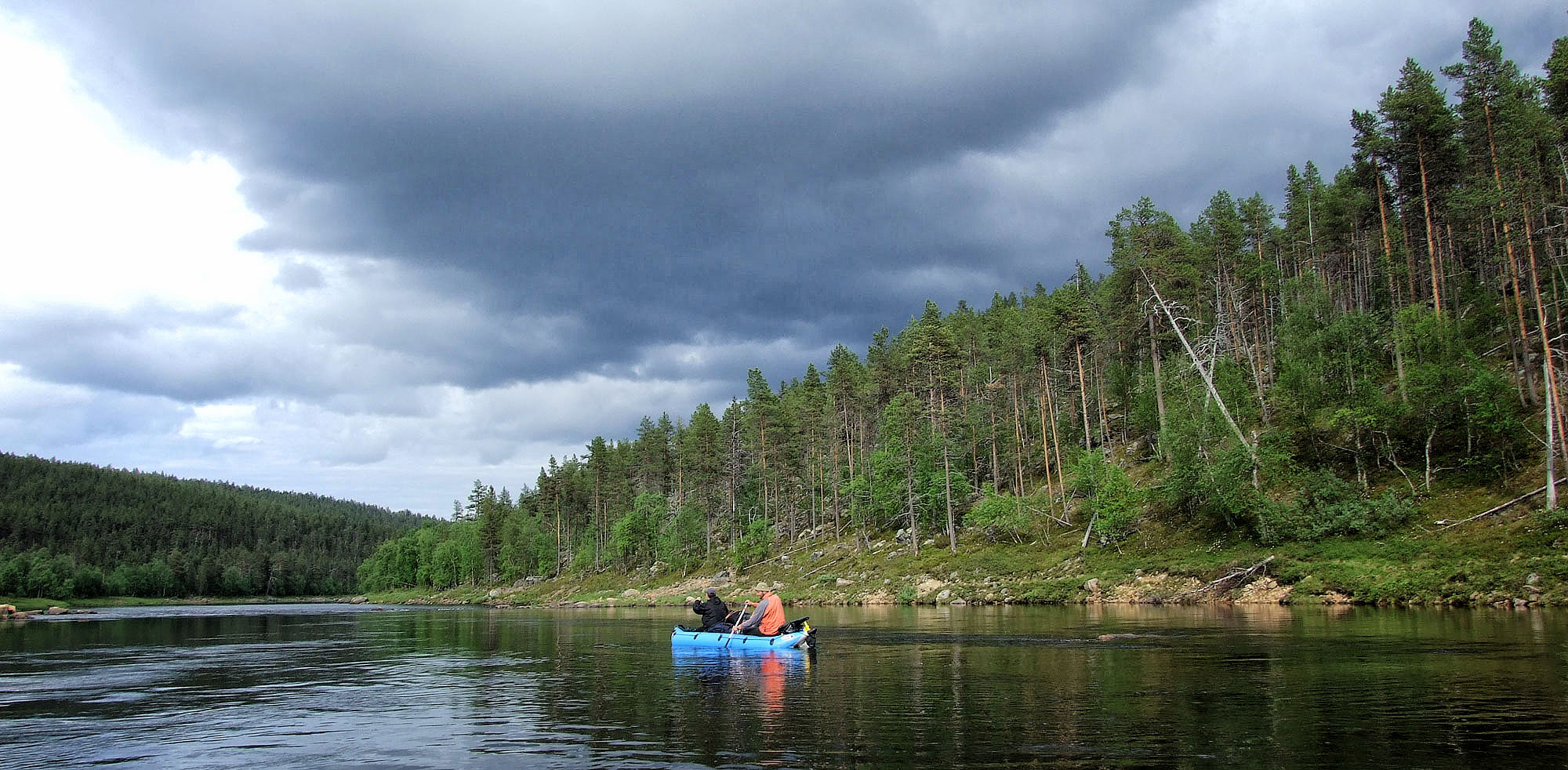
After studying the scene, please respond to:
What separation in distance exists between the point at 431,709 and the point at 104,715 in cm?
755

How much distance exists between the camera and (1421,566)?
134 ft

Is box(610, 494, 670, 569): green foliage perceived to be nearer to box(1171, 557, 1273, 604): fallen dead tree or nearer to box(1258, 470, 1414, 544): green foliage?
box(1171, 557, 1273, 604): fallen dead tree

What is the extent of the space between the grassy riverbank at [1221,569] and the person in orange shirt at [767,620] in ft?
98.3

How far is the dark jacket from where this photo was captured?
1268 inches

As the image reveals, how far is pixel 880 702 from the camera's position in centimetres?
1866

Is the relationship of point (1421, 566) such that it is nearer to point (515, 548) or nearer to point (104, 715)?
point (104, 715)

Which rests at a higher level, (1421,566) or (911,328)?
(911,328)

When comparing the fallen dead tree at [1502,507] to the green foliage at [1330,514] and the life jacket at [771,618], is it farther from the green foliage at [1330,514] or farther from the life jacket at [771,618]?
the life jacket at [771,618]

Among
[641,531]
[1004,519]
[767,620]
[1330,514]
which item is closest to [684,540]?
[641,531]

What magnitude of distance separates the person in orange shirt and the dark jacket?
1464 millimetres

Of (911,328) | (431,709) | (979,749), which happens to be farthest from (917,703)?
(911,328)

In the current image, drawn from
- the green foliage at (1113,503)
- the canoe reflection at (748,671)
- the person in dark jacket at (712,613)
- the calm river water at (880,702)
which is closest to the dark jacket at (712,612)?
the person in dark jacket at (712,613)

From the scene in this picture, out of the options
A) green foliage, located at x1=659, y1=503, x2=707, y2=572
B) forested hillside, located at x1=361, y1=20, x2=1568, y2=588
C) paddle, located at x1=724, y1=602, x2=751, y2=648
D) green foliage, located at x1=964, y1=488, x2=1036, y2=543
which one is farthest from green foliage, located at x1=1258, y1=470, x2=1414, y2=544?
green foliage, located at x1=659, y1=503, x2=707, y2=572

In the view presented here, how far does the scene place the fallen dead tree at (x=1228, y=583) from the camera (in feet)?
157
